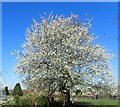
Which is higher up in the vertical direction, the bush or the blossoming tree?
the blossoming tree

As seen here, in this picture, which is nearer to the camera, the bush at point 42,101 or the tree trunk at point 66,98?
the bush at point 42,101

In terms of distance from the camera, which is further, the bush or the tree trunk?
the tree trunk

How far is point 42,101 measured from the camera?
2080 cm

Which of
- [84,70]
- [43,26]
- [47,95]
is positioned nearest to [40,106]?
[47,95]

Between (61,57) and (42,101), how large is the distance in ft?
9.78

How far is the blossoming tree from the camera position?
21.5 m

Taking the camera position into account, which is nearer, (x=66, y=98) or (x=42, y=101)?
(x=42, y=101)

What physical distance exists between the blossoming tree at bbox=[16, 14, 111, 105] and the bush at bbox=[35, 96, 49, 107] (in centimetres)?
97

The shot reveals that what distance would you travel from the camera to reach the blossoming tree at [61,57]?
21531mm

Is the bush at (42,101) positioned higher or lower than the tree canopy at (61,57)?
lower

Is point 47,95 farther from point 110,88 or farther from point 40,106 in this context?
point 110,88

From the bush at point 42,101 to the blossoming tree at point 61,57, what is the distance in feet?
3.18

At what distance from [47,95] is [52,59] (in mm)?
2632

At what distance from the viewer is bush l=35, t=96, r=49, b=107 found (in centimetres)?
2041
